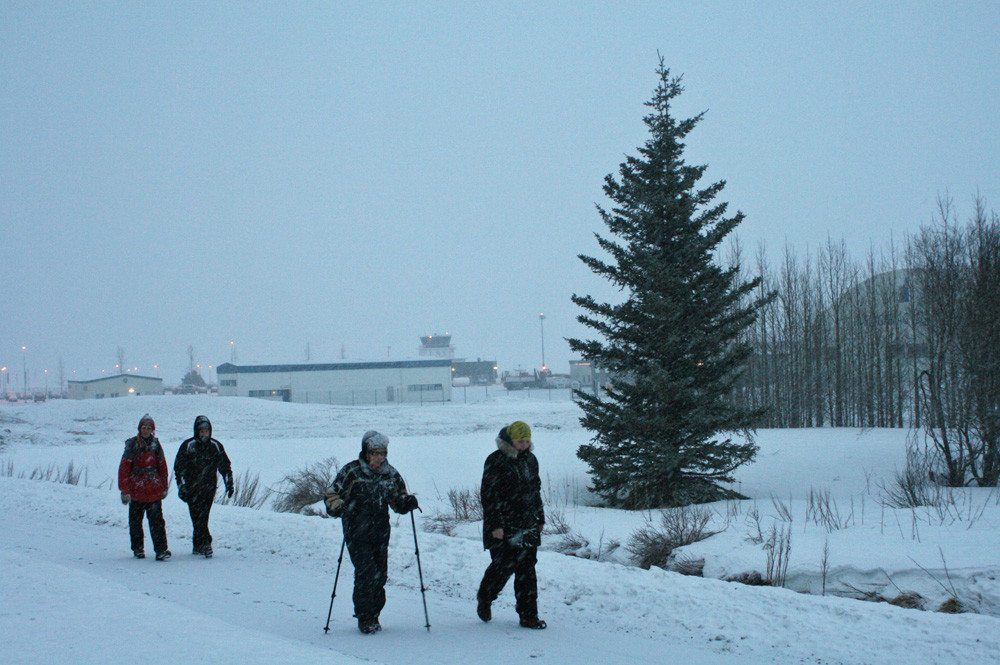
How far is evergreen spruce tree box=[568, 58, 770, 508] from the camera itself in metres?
14.5

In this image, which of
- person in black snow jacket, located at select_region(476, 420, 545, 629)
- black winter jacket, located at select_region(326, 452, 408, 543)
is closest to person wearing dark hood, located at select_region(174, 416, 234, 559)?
black winter jacket, located at select_region(326, 452, 408, 543)

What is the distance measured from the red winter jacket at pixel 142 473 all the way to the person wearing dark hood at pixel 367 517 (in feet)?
15.6

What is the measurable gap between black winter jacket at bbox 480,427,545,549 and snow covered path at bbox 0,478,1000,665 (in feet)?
2.92

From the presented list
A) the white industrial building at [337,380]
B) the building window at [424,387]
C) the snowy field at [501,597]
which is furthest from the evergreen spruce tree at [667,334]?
the building window at [424,387]

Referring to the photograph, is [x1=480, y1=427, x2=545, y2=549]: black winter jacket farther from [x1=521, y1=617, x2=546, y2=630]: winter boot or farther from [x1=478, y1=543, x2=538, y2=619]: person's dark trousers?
[x1=521, y1=617, x2=546, y2=630]: winter boot

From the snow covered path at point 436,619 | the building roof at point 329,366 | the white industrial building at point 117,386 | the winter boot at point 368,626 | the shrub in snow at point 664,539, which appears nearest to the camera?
the snow covered path at point 436,619

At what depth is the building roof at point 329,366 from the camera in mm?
68500

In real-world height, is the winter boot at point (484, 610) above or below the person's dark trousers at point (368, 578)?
below

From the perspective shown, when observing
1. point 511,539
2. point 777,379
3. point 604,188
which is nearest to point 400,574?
point 511,539

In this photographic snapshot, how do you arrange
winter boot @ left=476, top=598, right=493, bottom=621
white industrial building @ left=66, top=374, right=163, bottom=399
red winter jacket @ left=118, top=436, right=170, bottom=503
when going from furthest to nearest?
1. white industrial building @ left=66, top=374, right=163, bottom=399
2. red winter jacket @ left=118, top=436, right=170, bottom=503
3. winter boot @ left=476, top=598, right=493, bottom=621

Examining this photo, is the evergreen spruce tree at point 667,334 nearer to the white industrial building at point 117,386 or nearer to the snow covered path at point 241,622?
the snow covered path at point 241,622

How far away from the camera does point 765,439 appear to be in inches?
1017

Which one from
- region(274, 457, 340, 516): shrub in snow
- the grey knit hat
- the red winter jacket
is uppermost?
the grey knit hat

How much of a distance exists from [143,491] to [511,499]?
20.0 ft
